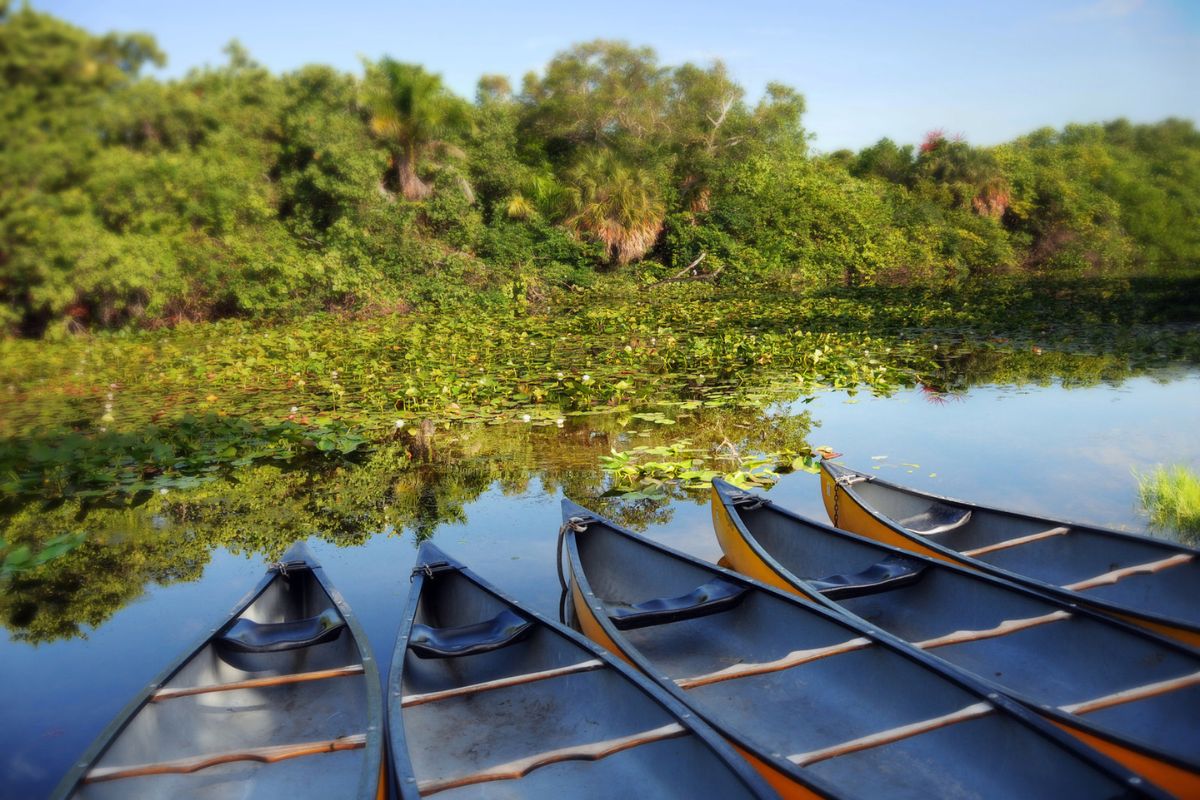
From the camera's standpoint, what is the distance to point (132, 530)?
19.1 ft

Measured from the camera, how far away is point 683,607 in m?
3.66

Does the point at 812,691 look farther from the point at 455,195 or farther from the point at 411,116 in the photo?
the point at 411,116

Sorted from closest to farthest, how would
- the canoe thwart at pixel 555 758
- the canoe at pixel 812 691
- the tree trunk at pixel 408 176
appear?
the canoe at pixel 812 691
the canoe thwart at pixel 555 758
the tree trunk at pixel 408 176

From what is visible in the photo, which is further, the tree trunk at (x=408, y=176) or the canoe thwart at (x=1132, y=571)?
the tree trunk at (x=408, y=176)

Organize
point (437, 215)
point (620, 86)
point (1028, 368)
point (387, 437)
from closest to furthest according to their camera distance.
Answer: point (387, 437)
point (1028, 368)
point (437, 215)
point (620, 86)

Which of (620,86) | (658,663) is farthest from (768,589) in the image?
(620,86)

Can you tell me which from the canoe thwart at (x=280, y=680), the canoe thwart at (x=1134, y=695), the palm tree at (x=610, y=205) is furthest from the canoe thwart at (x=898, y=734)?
the palm tree at (x=610, y=205)

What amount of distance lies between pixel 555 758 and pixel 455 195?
16.0 meters

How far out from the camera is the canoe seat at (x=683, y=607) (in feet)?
11.9

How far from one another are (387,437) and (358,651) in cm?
468

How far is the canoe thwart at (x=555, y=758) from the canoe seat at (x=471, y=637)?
69 centimetres

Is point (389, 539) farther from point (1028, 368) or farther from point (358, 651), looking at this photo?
point (1028, 368)

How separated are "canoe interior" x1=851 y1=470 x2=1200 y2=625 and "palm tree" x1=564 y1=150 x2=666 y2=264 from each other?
15.1 metres

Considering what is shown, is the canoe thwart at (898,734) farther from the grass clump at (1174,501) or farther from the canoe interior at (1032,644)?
the grass clump at (1174,501)
